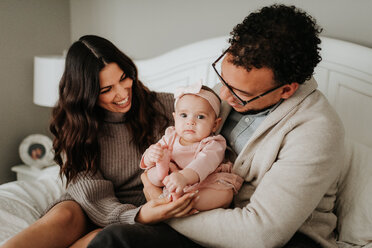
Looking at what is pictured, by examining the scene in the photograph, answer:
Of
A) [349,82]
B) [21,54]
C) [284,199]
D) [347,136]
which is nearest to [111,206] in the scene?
[284,199]

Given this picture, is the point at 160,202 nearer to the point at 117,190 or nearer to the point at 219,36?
the point at 117,190

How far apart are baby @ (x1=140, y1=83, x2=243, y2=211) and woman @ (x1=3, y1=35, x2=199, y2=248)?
→ 0.23 meters

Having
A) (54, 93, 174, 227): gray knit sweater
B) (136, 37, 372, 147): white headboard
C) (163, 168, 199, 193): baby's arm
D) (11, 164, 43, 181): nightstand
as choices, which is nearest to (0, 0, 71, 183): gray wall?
(11, 164, 43, 181): nightstand

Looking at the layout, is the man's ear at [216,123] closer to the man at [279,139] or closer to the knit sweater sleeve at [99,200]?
the man at [279,139]

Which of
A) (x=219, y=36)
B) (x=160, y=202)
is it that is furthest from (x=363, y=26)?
(x=160, y=202)

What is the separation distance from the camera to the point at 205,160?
130 centimetres

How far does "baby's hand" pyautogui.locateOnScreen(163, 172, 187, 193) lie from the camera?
1.20 metres

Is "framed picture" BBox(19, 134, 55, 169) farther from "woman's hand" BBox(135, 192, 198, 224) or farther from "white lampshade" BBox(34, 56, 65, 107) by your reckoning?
"woman's hand" BBox(135, 192, 198, 224)

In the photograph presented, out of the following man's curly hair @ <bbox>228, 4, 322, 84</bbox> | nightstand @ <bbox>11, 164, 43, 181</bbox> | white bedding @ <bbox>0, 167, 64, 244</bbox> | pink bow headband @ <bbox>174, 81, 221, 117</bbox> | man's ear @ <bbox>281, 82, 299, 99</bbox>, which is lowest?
nightstand @ <bbox>11, 164, 43, 181</bbox>

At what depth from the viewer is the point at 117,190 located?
1710 mm

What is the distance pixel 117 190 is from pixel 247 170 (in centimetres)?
66

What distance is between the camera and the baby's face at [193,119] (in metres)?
1.40

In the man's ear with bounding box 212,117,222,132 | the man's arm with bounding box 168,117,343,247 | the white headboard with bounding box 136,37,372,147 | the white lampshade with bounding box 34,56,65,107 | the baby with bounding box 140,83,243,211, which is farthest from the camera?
the white lampshade with bounding box 34,56,65,107

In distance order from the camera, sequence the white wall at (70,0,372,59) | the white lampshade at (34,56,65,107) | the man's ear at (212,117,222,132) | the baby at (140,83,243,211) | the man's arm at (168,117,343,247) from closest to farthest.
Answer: the man's arm at (168,117,343,247)
the baby at (140,83,243,211)
the man's ear at (212,117,222,132)
the white wall at (70,0,372,59)
the white lampshade at (34,56,65,107)
